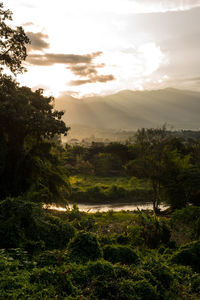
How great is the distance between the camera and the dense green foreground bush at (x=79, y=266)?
23.9ft

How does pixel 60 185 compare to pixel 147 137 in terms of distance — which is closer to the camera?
pixel 60 185

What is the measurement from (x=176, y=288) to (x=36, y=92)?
68.5ft

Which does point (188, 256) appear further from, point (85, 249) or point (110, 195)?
point (110, 195)

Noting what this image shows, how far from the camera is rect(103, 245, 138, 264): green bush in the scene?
33.8 feet

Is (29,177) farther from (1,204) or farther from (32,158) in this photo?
(1,204)

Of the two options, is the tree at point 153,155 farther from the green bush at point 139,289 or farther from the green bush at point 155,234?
the green bush at point 139,289

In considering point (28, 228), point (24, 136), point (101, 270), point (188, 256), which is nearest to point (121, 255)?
point (101, 270)

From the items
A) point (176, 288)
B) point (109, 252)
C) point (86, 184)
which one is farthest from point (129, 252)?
point (86, 184)

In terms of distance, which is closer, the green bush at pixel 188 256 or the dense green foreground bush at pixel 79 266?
the dense green foreground bush at pixel 79 266

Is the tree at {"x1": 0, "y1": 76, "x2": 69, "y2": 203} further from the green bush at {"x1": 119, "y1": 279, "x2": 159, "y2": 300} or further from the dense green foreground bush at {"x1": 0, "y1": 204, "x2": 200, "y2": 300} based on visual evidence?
the green bush at {"x1": 119, "y1": 279, "x2": 159, "y2": 300}

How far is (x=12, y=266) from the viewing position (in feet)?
26.7

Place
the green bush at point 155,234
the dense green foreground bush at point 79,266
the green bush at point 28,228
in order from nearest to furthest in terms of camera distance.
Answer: the dense green foreground bush at point 79,266, the green bush at point 28,228, the green bush at point 155,234

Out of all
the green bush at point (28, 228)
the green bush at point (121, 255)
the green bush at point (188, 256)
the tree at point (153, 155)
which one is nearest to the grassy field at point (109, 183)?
the tree at point (153, 155)

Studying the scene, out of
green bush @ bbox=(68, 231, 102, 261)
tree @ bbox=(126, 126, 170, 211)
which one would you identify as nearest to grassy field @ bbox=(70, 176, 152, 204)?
tree @ bbox=(126, 126, 170, 211)
